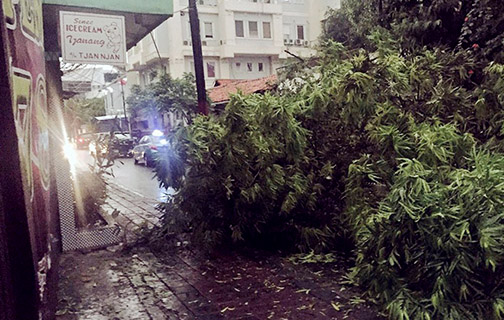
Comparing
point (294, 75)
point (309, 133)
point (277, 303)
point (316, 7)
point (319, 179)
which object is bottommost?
point (277, 303)

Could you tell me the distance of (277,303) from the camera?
4.42 m

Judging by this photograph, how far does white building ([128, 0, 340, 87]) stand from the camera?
3062 centimetres

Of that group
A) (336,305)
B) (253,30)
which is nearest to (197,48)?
(336,305)

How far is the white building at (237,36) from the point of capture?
30625 millimetres

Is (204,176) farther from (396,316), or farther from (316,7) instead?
(316,7)

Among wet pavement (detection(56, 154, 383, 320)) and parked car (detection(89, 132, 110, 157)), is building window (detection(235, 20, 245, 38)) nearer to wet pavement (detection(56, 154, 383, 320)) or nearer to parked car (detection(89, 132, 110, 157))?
parked car (detection(89, 132, 110, 157))

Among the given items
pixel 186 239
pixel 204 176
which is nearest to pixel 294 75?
pixel 204 176

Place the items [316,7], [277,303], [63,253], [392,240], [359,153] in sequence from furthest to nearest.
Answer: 1. [316,7]
2. [63,253]
3. [359,153]
4. [277,303]
5. [392,240]

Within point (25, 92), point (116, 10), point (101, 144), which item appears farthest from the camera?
point (101, 144)

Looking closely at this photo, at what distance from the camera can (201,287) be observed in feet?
16.3

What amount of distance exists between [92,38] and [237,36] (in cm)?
2740

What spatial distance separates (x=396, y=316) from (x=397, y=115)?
85.3 inches

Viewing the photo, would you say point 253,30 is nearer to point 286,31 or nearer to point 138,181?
point 286,31

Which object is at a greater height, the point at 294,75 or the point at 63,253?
the point at 294,75
